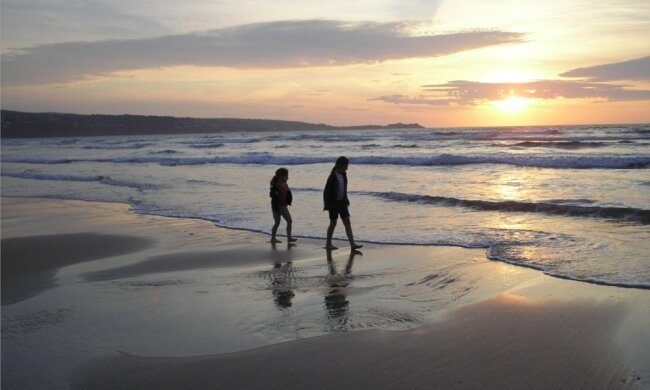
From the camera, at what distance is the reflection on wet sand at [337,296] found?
6086mm

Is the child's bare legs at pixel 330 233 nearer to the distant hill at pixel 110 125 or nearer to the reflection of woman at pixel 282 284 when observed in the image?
the reflection of woman at pixel 282 284

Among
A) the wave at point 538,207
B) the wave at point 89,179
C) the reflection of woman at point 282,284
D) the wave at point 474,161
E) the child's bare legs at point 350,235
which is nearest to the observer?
the reflection of woman at point 282,284

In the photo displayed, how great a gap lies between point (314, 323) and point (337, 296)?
1.07 metres

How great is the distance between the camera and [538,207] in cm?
1409

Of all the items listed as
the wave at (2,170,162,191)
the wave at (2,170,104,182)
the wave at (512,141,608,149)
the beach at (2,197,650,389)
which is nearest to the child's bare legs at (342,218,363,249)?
A: the beach at (2,197,650,389)

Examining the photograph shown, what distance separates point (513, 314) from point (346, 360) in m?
2.15

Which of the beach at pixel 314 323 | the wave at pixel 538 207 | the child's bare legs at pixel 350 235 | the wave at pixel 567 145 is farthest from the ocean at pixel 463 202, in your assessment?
the wave at pixel 567 145

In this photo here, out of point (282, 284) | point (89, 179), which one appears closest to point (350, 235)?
point (282, 284)

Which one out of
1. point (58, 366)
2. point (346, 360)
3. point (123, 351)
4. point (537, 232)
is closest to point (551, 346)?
point (346, 360)

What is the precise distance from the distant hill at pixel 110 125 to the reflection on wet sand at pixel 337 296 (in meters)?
148

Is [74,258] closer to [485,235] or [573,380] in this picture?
[485,235]

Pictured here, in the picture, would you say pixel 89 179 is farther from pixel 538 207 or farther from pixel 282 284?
pixel 282 284

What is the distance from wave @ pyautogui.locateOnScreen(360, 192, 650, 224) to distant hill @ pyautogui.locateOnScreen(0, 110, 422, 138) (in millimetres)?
141206

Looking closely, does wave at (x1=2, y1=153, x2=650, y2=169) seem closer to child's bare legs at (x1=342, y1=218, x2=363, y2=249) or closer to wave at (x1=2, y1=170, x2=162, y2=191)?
wave at (x1=2, y1=170, x2=162, y2=191)
